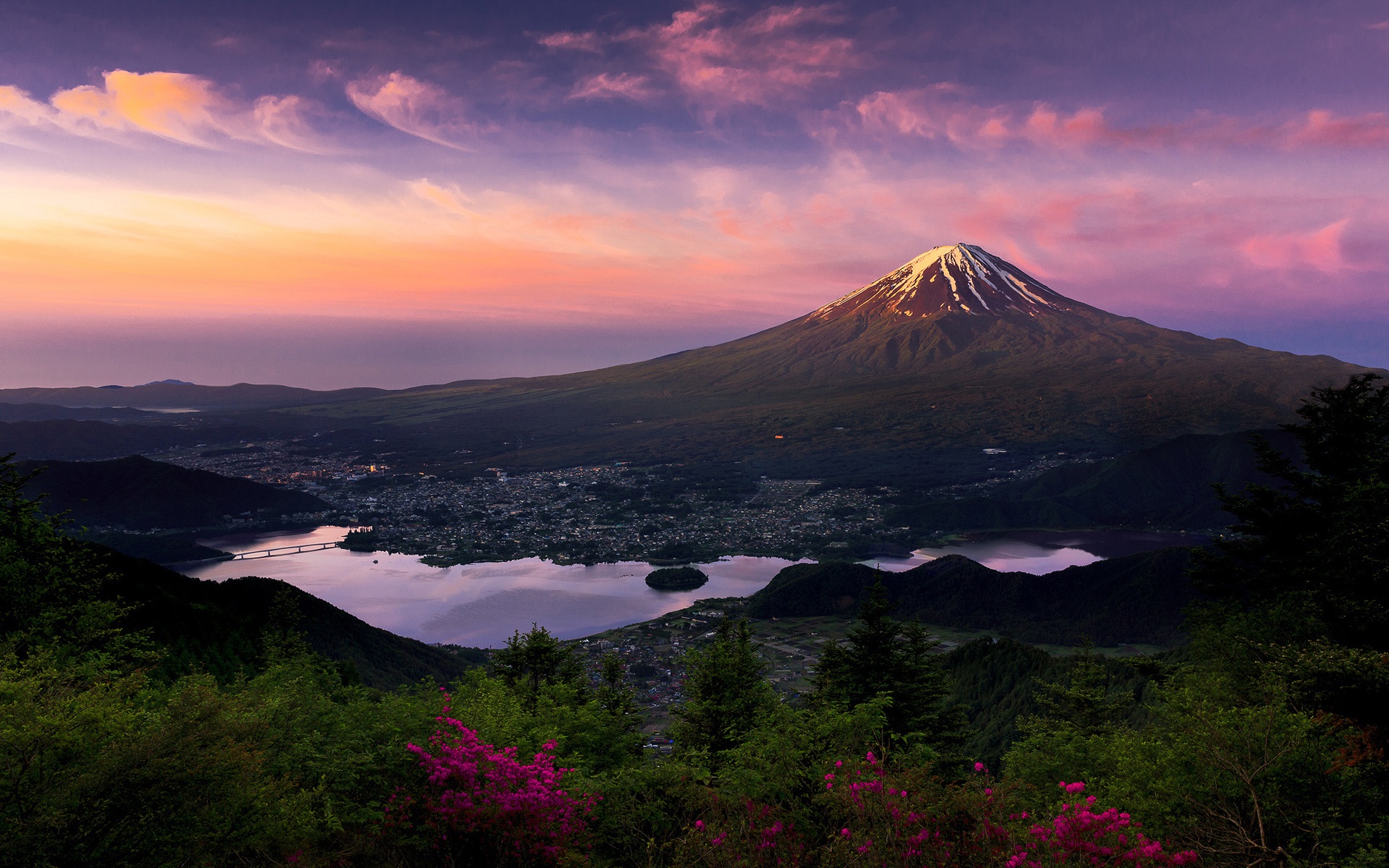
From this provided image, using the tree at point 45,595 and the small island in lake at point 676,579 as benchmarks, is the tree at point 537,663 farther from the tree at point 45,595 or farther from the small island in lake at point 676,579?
the small island in lake at point 676,579

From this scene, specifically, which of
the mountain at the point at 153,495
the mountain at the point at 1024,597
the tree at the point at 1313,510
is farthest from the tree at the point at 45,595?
the mountain at the point at 153,495

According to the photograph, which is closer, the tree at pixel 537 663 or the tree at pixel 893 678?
the tree at pixel 893 678

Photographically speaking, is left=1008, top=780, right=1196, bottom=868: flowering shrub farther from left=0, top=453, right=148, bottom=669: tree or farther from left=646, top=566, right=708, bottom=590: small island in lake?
left=646, top=566, right=708, bottom=590: small island in lake

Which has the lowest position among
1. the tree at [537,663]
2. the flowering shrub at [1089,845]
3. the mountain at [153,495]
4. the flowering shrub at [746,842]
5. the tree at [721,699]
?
the mountain at [153,495]

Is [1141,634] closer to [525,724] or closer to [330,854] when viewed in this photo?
[525,724]

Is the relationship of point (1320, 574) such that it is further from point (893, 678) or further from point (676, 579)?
point (676, 579)

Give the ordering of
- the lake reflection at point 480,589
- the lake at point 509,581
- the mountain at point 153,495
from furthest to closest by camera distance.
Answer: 1. the mountain at point 153,495
2. the lake at point 509,581
3. the lake reflection at point 480,589

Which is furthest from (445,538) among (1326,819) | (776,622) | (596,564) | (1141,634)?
(1326,819)

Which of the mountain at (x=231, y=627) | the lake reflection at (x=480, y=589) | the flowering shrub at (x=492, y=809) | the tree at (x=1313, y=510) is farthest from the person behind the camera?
the lake reflection at (x=480, y=589)
